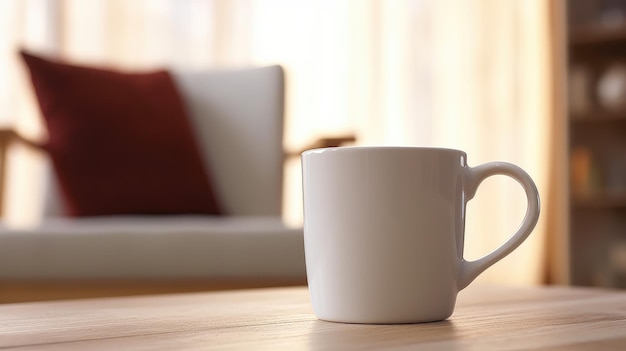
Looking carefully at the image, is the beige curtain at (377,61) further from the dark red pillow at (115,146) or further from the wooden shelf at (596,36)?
the dark red pillow at (115,146)

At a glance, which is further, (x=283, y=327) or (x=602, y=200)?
(x=602, y=200)

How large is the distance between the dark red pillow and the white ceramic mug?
1.61 metres

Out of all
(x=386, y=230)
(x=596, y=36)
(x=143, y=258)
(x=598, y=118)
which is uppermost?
(x=596, y=36)

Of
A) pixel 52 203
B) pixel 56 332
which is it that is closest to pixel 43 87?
pixel 52 203

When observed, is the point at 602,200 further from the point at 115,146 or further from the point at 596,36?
the point at 115,146

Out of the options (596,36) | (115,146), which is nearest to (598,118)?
(596,36)

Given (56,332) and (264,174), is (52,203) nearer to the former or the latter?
(264,174)

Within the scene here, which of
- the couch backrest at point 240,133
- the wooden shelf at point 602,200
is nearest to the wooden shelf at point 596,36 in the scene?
the wooden shelf at point 602,200

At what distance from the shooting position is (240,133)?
239 centimetres

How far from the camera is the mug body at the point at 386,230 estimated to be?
536 millimetres

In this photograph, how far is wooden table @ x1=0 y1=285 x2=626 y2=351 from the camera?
17.6 inches

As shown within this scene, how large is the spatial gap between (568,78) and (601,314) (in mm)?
3265

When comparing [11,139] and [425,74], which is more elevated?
[425,74]

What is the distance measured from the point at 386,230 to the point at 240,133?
6.16 feet
